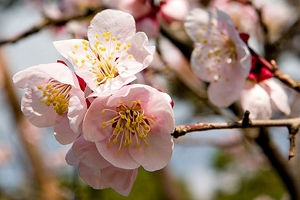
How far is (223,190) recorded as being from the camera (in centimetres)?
594

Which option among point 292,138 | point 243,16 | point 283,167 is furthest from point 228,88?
point 243,16

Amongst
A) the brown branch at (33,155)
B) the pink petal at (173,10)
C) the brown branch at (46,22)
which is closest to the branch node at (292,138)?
the pink petal at (173,10)

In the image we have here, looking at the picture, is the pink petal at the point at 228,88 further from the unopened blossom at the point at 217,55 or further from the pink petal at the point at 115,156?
the pink petal at the point at 115,156

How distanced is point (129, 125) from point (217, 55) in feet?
1.59

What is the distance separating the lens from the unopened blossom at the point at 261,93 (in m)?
0.92

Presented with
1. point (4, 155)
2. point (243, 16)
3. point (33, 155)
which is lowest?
point (4, 155)

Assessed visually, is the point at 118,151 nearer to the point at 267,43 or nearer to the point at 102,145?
the point at 102,145

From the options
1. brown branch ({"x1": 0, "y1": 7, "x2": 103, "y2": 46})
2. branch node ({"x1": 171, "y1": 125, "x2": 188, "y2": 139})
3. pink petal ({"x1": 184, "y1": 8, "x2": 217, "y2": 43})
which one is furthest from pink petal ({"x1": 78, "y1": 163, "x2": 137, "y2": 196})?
brown branch ({"x1": 0, "y1": 7, "x2": 103, "y2": 46})

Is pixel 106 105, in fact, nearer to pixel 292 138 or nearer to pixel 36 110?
pixel 36 110

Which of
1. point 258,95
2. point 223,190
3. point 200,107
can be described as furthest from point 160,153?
point 223,190

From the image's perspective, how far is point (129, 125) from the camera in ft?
2.23

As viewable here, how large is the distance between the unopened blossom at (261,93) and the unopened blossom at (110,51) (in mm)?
370

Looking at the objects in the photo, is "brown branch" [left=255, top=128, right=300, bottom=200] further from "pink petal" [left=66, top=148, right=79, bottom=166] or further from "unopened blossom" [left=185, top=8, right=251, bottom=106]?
"pink petal" [left=66, top=148, right=79, bottom=166]

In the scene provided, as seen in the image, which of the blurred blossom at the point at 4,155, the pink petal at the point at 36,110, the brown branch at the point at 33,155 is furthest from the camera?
the blurred blossom at the point at 4,155
